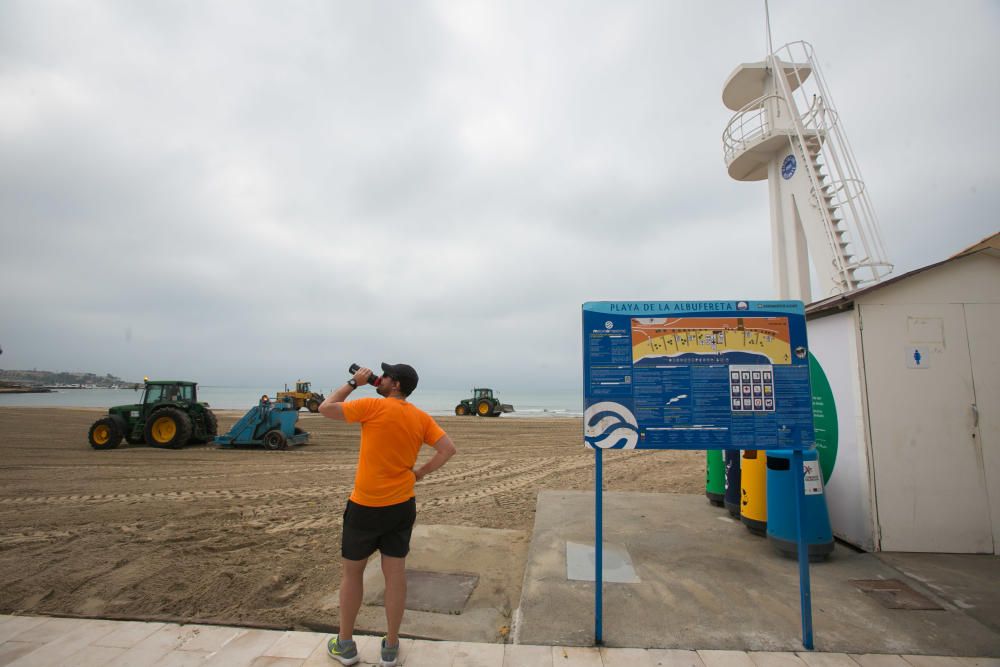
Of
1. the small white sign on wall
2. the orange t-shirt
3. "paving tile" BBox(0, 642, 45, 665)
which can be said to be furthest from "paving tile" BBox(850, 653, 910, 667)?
"paving tile" BBox(0, 642, 45, 665)

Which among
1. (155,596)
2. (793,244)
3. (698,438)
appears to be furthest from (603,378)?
(793,244)

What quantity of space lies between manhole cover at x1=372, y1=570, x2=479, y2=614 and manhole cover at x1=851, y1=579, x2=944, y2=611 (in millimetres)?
3082

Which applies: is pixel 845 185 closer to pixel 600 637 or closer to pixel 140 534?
pixel 600 637

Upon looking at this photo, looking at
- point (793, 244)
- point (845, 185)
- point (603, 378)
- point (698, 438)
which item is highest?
point (845, 185)

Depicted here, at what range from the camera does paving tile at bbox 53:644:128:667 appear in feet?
8.67

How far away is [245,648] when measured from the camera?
9.27 ft

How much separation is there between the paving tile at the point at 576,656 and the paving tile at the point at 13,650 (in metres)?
3.15

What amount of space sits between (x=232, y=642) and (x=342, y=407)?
170 centimetres

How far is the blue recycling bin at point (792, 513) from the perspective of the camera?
4133 mm

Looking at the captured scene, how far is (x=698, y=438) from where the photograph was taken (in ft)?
9.87

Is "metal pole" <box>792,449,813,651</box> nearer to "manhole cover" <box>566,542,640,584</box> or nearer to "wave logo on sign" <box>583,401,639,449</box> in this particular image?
"wave logo on sign" <box>583,401,639,449</box>

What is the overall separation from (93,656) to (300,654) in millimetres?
1211

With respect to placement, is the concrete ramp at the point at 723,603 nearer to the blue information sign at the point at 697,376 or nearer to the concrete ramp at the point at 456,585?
the concrete ramp at the point at 456,585

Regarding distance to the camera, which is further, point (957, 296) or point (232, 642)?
point (957, 296)
